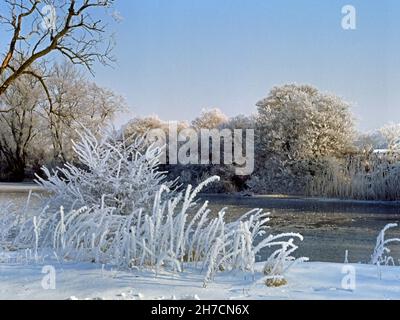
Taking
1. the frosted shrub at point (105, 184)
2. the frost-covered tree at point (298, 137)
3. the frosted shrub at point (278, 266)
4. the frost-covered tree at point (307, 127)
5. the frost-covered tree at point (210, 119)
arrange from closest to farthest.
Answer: the frosted shrub at point (278, 266)
the frosted shrub at point (105, 184)
the frost-covered tree at point (298, 137)
the frost-covered tree at point (307, 127)
the frost-covered tree at point (210, 119)

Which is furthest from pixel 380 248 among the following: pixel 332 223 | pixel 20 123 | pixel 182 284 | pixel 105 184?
pixel 20 123

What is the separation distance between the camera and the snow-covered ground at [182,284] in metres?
2.22

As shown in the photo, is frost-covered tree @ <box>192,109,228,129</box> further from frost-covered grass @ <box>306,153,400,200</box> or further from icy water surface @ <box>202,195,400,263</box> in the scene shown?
frost-covered grass @ <box>306,153,400,200</box>

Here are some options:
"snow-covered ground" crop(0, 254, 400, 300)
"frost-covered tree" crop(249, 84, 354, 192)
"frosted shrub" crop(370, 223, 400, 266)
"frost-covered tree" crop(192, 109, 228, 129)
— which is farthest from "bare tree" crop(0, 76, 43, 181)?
"frosted shrub" crop(370, 223, 400, 266)

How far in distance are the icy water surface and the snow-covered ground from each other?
1371 millimetres

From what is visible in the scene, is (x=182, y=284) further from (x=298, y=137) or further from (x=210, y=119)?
(x=210, y=119)

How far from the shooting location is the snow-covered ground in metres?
2.22

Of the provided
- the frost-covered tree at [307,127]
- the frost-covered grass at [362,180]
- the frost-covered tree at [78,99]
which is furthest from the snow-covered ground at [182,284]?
the frost-covered tree at [307,127]

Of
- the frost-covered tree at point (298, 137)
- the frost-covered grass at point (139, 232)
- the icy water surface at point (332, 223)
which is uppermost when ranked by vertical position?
the frost-covered tree at point (298, 137)

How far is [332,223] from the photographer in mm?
6473

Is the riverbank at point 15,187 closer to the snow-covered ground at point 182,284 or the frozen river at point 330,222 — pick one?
the frozen river at point 330,222

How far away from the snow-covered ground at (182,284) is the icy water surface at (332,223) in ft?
4.50
